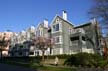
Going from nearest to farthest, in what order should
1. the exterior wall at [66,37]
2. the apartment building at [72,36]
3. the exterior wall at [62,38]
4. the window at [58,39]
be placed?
the apartment building at [72,36] < the exterior wall at [62,38] < the window at [58,39] < the exterior wall at [66,37]

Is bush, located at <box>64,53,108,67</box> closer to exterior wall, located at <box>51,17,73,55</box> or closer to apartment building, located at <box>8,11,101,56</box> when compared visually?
apartment building, located at <box>8,11,101,56</box>

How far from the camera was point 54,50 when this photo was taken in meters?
61.3

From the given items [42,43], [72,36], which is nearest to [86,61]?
[42,43]

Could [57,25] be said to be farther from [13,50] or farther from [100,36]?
[13,50]

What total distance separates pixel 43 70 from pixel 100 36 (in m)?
35.6

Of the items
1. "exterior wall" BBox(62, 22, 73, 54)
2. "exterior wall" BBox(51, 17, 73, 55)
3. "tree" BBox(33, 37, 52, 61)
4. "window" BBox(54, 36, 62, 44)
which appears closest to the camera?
"tree" BBox(33, 37, 52, 61)

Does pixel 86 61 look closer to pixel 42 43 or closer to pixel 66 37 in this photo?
pixel 42 43

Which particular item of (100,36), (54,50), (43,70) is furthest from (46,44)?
(43,70)

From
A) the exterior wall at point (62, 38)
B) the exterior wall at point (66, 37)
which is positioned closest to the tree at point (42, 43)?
the exterior wall at point (62, 38)

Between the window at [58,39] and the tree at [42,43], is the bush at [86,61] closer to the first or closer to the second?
the tree at [42,43]

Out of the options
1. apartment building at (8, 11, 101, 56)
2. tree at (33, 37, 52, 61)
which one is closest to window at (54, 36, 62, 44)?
apartment building at (8, 11, 101, 56)

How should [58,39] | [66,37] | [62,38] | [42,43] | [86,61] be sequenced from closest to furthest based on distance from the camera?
[86,61] → [42,43] → [62,38] → [58,39] → [66,37]

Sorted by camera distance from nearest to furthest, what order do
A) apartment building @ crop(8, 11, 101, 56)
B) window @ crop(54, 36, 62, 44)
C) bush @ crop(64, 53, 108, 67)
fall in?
bush @ crop(64, 53, 108, 67)
apartment building @ crop(8, 11, 101, 56)
window @ crop(54, 36, 62, 44)

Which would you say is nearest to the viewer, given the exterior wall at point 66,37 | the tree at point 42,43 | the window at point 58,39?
the tree at point 42,43
